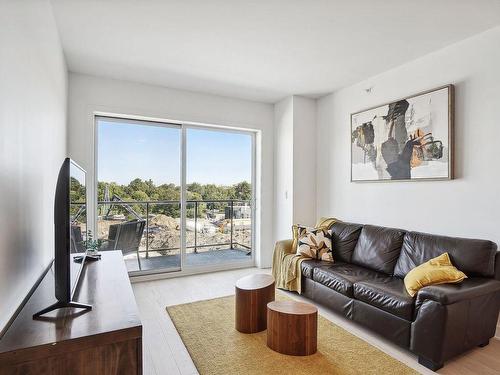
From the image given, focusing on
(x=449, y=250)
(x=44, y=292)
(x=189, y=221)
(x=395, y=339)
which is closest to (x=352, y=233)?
(x=449, y=250)

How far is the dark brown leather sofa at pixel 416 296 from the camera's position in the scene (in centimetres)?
207

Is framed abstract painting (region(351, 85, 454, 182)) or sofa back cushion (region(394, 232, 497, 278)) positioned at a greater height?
framed abstract painting (region(351, 85, 454, 182))

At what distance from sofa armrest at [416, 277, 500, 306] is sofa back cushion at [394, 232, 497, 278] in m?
0.13

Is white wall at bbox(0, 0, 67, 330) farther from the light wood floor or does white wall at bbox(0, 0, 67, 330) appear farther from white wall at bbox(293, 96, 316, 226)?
white wall at bbox(293, 96, 316, 226)

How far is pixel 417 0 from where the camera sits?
2.20 meters

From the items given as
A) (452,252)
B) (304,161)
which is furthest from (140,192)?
(452,252)

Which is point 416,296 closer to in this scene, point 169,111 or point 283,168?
point 283,168

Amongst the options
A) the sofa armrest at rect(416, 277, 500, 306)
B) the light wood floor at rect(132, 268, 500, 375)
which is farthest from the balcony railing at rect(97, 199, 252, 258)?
the sofa armrest at rect(416, 277, 500, 306)

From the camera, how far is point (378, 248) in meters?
3.17

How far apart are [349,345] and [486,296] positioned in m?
1.09

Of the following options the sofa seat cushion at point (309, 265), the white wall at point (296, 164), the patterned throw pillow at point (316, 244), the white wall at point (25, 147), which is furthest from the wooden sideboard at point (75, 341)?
the white wall at point (296, 164)

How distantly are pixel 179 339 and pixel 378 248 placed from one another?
216 cm

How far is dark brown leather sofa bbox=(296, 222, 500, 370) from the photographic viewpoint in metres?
2.07

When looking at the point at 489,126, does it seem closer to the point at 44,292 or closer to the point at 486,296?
the point at 486,296
